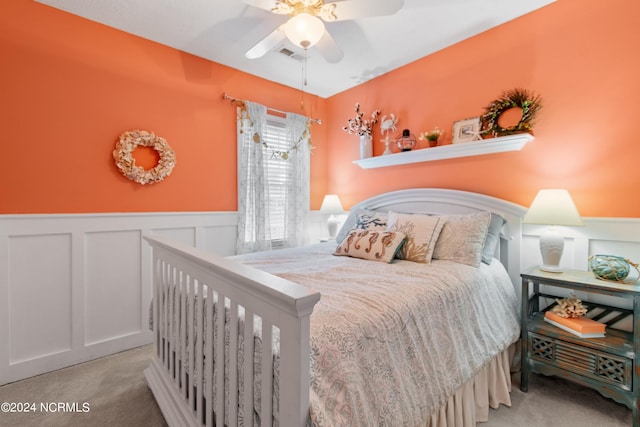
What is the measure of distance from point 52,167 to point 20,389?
1521mm

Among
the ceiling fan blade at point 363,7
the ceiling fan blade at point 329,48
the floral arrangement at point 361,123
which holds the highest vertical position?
the ceiling fan blade at point 363,7

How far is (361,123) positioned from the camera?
3.43 meters

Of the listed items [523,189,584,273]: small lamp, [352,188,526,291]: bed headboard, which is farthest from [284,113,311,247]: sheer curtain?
[523,189,584,273]: small lamp

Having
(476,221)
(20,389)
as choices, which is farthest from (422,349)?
(20,389)

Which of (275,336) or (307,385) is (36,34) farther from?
(307,385)

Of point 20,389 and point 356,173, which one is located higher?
point 356,173

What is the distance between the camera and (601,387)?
1.63 meters

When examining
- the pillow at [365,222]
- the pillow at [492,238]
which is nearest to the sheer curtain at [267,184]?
the pillow at [365,222]

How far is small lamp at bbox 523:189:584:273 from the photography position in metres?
1.87

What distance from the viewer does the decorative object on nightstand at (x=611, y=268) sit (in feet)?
5.50

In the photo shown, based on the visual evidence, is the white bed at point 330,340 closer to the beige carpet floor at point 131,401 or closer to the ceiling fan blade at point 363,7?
the beige carpet floor at point 131,401

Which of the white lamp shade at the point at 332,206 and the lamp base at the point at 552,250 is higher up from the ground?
the white lamp shade at the point at 332,206

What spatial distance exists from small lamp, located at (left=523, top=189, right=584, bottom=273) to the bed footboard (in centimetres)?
192

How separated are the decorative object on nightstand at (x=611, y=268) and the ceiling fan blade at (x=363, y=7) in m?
1.89
